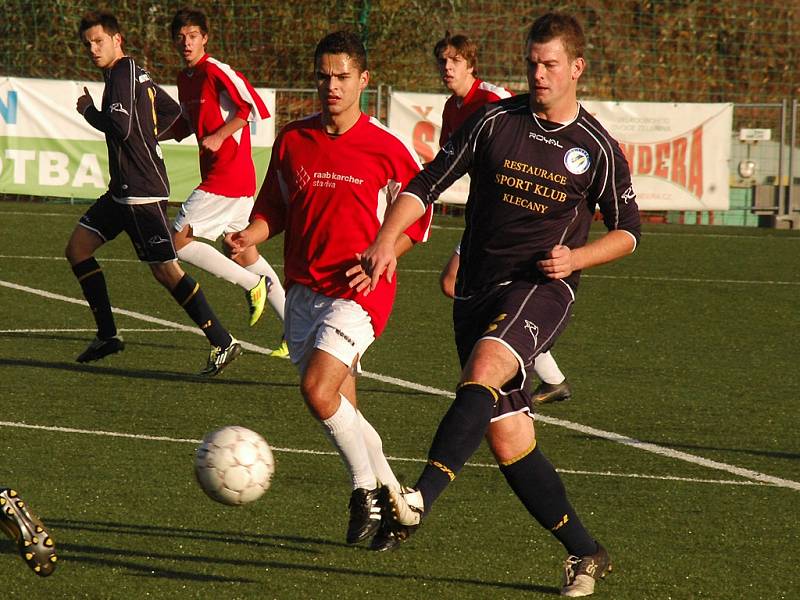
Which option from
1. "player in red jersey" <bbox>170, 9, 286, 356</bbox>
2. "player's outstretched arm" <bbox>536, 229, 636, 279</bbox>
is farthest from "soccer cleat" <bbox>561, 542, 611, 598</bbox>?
"player in red jersey" <bbox>170, 9, 286, 356</bbox>

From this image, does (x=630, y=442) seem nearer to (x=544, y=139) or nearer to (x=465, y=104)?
(x=544, y=139)

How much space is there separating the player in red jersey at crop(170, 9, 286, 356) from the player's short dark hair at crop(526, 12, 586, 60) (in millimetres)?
4721

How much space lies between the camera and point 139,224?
9.33 m

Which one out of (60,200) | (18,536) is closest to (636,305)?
(18,536)

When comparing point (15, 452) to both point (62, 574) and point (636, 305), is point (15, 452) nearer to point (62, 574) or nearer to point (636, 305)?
point (62, 574)

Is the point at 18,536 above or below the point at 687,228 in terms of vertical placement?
above

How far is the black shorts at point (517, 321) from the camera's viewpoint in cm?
491

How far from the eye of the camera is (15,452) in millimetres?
6816

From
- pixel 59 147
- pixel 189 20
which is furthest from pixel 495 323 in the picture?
pixel 59 147

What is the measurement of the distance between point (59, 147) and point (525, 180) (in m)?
15.9

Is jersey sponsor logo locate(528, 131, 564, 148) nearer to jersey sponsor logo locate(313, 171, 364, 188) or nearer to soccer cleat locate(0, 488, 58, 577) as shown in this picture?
jersey sponsor logo locate(313, 171, 364, 188)

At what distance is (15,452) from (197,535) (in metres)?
1.63

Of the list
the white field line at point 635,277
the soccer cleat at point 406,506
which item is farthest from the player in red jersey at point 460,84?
the white field line at point 635,277

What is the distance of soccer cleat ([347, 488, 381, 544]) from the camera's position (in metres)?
5.16
